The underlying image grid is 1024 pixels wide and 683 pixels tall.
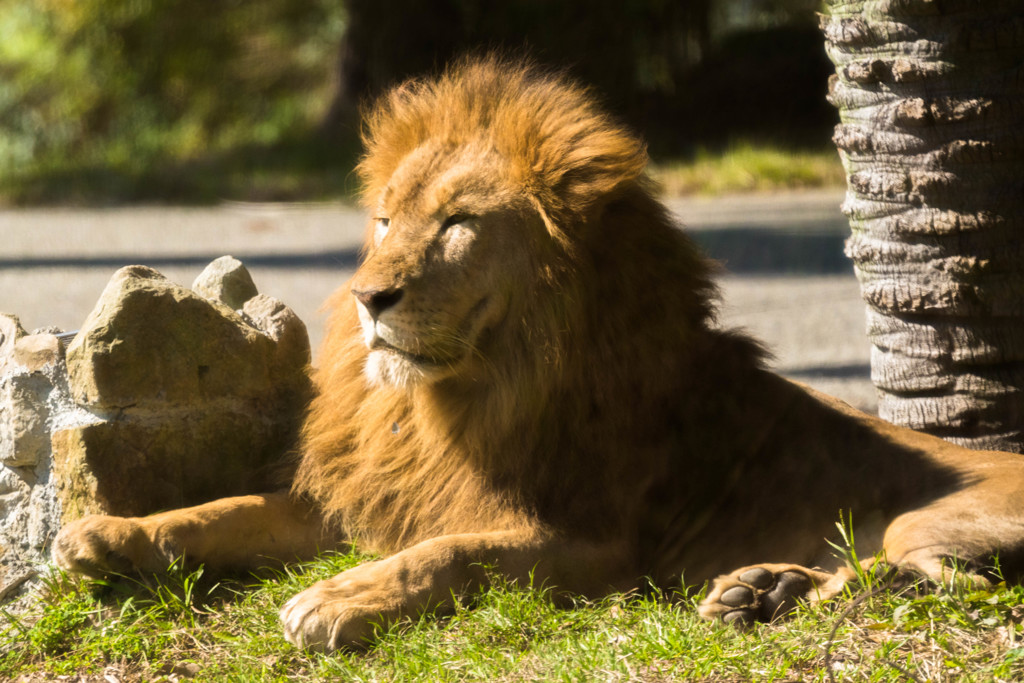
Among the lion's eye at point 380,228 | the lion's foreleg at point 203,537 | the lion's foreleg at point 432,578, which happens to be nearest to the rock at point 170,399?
the lion's foreleg at point 203,537

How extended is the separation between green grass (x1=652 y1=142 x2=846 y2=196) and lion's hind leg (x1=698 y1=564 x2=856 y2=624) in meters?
9.81

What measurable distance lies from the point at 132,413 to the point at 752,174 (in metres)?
10.5

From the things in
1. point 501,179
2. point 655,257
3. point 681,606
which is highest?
point 501,179

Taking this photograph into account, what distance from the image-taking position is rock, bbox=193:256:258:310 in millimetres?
4012

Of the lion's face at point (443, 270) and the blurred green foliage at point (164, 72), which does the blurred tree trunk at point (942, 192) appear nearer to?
the lion's face at point (443, 270)

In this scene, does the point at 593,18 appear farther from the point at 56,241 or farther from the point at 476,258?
the point at 476,258

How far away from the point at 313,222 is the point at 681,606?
8.90 metres

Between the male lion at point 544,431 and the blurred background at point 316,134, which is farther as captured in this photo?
the blurred background at point 316,134

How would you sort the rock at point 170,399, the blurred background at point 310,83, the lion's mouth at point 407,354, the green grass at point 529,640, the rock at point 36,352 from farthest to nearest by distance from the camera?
the blurred background at point 310,83 → the rock at point 36,352 → the rock at point 170,399 → the lion's mouth at point 407,354 → the green grass at point 529,640

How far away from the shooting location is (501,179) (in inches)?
120

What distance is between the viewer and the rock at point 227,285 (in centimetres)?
401

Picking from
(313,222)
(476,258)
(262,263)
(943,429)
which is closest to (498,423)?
(476,258)

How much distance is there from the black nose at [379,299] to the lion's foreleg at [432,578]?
0.65 metres

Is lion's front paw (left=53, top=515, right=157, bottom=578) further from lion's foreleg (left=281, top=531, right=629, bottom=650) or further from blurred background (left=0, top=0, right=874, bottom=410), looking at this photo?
blurred background (left=0, top=0, right=874, bottom=410)
